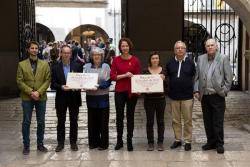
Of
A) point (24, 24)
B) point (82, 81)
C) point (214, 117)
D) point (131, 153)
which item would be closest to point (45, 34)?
point (24, 24)

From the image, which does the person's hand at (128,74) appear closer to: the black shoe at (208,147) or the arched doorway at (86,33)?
the black shoe at (208,147)

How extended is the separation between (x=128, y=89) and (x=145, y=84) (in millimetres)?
300

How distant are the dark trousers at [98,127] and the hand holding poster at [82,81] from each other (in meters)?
0.46

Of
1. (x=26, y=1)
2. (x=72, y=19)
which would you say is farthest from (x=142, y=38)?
(x=72, y=19)

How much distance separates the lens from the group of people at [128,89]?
803 centimetres

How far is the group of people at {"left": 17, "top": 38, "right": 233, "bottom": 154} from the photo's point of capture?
803 centimetres

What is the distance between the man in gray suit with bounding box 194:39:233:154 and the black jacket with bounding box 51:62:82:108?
184cm

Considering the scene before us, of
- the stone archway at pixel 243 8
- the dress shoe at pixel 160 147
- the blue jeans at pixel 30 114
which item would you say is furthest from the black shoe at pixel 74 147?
the stone archway at pixel 243 8

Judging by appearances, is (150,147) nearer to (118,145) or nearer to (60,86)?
(118,145)

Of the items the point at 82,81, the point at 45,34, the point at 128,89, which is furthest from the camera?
the point at 45,34

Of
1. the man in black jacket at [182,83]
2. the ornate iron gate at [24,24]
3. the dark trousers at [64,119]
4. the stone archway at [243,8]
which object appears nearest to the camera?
the man in black jacket at [182,83]

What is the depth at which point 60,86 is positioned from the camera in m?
8.09

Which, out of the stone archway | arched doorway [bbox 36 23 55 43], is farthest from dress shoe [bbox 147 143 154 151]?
arched doorway [bbox 36 23 55 43]

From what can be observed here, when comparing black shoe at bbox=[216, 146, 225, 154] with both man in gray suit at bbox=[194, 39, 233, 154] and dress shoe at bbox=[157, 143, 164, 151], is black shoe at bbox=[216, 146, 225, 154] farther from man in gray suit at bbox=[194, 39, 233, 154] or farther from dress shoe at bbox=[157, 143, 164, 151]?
dress shoe at bbox=[157, 143, 164, 151]
